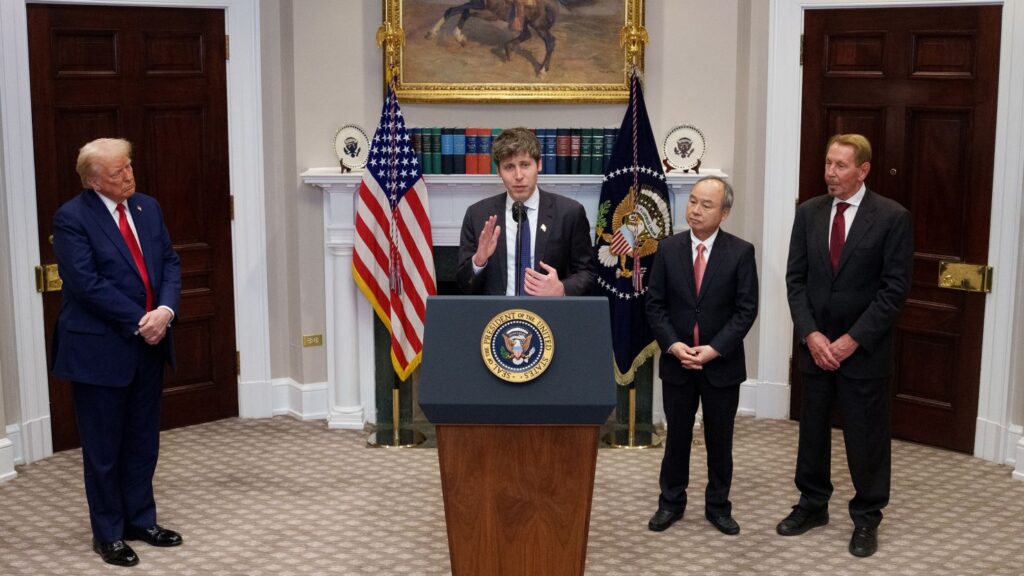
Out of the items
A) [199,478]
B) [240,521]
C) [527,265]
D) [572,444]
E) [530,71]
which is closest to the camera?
[572,444]

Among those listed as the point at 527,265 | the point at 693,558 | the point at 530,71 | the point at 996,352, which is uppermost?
the point at 530,71

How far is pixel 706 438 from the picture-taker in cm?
546

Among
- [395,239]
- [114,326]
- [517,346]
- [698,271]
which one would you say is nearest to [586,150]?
[395,239]

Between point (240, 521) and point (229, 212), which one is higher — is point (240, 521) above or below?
below

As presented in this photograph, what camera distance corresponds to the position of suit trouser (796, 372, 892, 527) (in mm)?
5250

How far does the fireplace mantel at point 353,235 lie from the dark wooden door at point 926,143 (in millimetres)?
859

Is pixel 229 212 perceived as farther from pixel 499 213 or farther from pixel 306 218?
pixel 499 213

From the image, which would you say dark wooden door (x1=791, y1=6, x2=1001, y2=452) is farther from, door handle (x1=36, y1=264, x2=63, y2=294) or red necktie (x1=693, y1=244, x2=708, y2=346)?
door handle (x1=36, y1=264, x2=63, y2=294)

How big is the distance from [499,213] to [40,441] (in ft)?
10.3

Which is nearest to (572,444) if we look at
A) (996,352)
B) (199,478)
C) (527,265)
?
(527,265)

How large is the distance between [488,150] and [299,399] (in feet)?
6.40

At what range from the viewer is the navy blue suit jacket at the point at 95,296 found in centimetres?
492

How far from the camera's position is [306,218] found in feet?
23.9

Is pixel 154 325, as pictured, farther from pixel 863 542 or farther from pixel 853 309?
pixel 863 542
